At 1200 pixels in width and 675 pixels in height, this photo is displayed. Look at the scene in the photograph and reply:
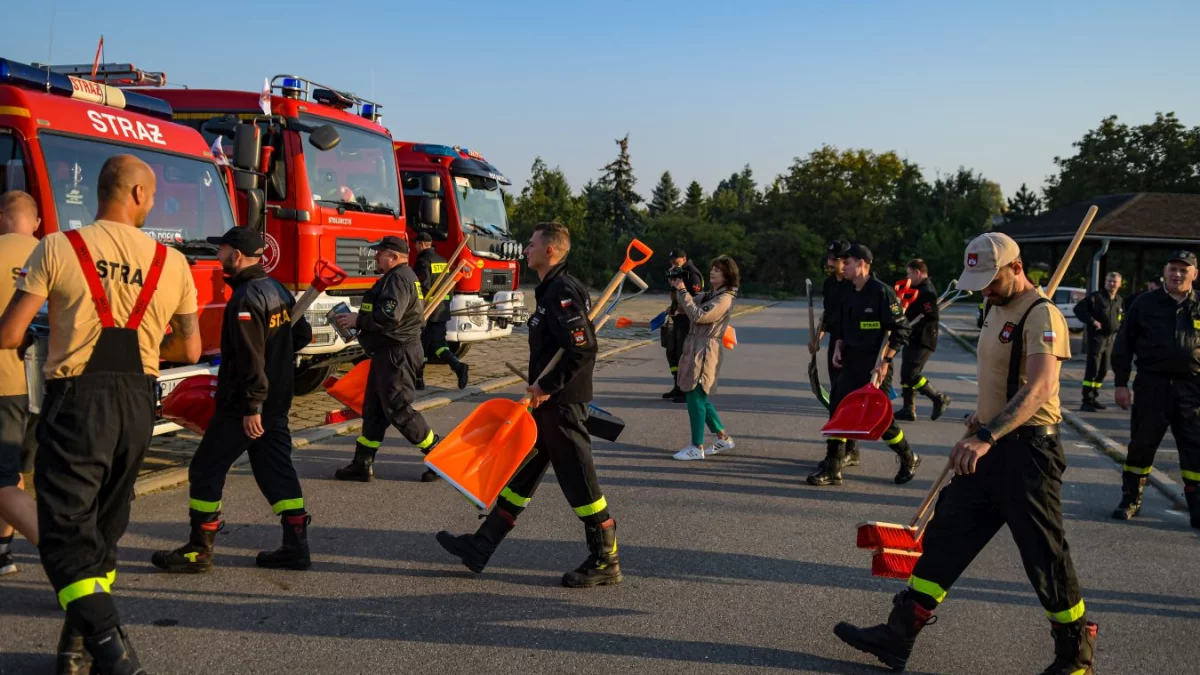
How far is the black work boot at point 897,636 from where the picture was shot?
397 centimetres

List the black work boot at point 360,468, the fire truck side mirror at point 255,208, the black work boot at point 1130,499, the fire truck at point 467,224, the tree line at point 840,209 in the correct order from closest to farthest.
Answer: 1. the black work boot at point 1130,499
2. the black work boot at point 360,468
3. the fire truck side mirror at point 255,208
4. the fire truck at point 467,224
5. the tree line at point 840,209

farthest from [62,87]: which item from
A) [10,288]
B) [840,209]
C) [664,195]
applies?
[664,195]

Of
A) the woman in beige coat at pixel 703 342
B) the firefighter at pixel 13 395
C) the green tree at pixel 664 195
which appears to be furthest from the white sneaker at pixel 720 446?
the green tree at pixel 664 195

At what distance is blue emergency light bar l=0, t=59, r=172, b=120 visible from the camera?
6.52 m

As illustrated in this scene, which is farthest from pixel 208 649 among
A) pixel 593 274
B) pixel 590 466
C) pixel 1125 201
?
pixel 593 274

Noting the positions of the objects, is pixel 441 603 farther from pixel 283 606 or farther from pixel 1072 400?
pixel 1072 400

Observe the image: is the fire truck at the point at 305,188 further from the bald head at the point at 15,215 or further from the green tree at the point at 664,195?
the green tree at the point at 664,195

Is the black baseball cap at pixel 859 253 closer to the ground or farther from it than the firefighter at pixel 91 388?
farther from it

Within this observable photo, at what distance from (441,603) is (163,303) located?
6.53ft

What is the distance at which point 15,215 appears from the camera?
4488mm

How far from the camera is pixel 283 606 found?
14.8 ft

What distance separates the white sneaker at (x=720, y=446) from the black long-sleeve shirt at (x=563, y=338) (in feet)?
12.4

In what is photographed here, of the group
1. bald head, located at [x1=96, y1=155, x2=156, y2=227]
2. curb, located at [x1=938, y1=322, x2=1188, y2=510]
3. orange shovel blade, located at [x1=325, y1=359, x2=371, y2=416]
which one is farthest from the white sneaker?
bald head, located at [x1=96, y1=155, x2=156, y2=227]

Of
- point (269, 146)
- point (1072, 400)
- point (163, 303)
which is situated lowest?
point (1072, 400)
